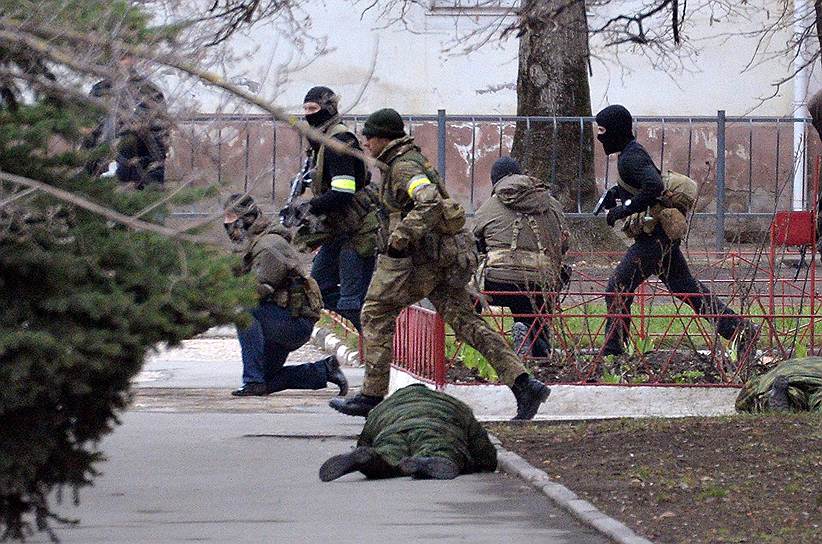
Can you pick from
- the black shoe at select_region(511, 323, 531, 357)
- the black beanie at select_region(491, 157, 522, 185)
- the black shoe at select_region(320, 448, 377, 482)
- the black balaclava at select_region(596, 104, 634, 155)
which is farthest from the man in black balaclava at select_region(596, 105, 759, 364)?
the black shoe at select_region(320, 448, 377, 482)

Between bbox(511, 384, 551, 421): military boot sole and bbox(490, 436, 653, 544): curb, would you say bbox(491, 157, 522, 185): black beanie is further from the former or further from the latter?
bbox(490, 436, 653, 544): curb

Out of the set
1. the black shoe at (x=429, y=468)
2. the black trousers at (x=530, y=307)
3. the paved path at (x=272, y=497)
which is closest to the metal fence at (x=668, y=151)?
the black trousers at (x=530, y=307)

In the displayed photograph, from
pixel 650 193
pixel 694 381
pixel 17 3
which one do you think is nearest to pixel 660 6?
pixel 650 193

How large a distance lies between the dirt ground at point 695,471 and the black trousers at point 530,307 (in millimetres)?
941

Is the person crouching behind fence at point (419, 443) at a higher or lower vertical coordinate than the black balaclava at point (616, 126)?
lower

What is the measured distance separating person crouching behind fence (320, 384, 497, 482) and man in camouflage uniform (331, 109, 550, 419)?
99 centimetres

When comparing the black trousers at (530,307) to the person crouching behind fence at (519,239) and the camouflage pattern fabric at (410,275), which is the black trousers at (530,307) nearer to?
the person crouching behind fence at (519,239)

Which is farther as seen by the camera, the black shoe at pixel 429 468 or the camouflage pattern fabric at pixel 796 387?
the camouflage pattern fabric at pixel 796 387

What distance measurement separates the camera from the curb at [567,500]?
5543 mm

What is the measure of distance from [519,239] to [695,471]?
11.8 feet

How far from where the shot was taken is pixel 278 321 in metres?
9.52

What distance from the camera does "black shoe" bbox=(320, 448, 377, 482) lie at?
671 centimetres

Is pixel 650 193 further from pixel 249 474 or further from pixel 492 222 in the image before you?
pixel 249 474

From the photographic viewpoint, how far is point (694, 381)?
9086 millimetres
